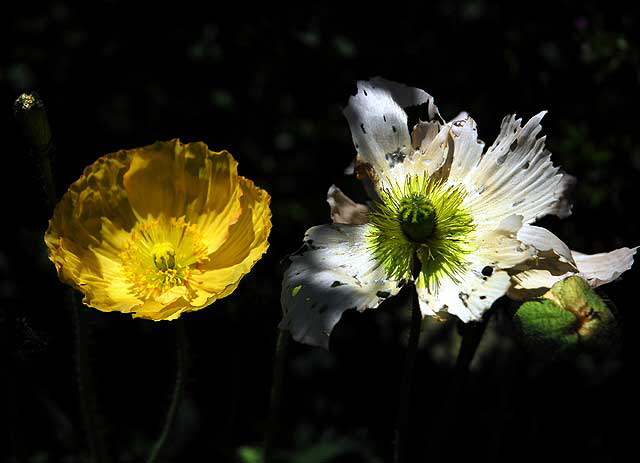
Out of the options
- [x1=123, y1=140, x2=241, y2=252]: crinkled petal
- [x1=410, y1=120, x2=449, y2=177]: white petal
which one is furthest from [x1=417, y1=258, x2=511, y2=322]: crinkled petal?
[x1=123, y1=140, x2=241, y2=252]: crinkled petal

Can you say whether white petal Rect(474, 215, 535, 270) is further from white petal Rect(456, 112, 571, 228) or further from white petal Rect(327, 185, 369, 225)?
white petal Rect(327, 185, 369, 225)

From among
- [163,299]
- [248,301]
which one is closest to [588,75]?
[248,301]

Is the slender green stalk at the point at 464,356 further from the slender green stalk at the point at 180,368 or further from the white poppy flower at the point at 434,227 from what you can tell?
the slender green stalk at the point at 180,368

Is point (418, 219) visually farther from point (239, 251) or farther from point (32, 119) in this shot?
point (32, 119)

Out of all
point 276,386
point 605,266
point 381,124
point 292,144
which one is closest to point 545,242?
point 605,266

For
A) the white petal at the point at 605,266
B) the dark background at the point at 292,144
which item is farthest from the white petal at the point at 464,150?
the dark background at the point at 292,144
